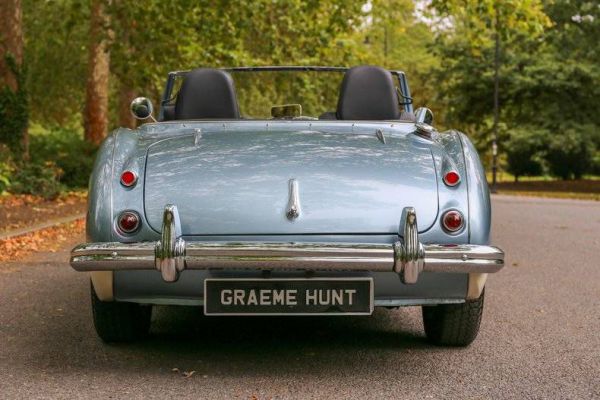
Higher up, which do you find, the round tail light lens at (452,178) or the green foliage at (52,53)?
the round tail light lens at (452,178)

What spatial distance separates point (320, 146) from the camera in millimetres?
4887

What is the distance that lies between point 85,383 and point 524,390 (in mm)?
1851

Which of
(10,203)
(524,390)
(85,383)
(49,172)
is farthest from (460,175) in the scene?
(49,172)

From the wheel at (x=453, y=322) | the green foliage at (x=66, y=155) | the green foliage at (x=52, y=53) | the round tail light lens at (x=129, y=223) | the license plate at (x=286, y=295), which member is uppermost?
the round tail light lens at (x=129, y=223)

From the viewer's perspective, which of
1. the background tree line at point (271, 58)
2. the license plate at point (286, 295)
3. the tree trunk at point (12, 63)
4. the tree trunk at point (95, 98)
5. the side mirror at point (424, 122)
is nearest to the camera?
the license plate at point (286, 295)

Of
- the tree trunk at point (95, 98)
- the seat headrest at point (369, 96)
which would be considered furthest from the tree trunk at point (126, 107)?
the seat headrest at point (369, 96)

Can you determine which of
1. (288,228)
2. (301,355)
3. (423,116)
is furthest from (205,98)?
(301,355)

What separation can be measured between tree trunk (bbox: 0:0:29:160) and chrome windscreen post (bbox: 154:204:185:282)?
52.7ft

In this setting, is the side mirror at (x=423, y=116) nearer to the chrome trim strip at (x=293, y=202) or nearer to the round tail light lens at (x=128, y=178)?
the chrome trim strip at (x=293, y=202)

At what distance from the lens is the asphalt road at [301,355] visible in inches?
165

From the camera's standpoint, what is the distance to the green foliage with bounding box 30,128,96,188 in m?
22.4

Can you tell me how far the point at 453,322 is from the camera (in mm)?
4977

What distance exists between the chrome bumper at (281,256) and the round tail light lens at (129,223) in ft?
0.46

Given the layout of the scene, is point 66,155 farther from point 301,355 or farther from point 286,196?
→ point 286,196
